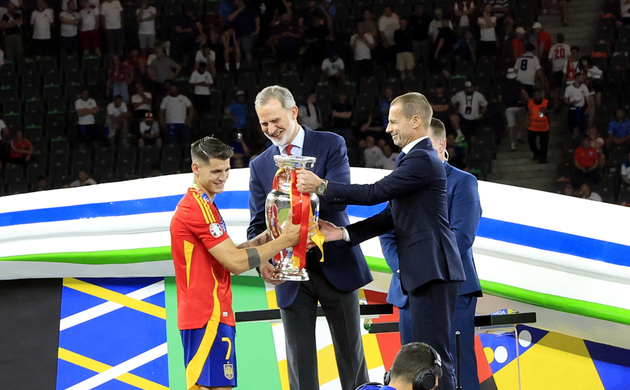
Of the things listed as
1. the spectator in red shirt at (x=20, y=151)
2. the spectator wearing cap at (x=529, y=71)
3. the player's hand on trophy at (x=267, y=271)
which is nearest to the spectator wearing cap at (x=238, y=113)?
the spectator in red shirt at (x=20, y=151)

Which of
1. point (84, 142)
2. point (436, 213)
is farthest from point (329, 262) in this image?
point (84, 142)

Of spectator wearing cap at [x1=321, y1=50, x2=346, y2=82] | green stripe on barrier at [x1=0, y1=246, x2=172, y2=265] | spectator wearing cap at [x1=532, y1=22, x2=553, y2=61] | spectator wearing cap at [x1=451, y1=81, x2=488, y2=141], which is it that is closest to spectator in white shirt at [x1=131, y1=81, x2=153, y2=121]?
spectator wearing cap at [x1=321, y1=50, x2=346, y2=82]

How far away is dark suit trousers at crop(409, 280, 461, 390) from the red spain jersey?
815 mm

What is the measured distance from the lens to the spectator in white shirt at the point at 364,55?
37.1 ft

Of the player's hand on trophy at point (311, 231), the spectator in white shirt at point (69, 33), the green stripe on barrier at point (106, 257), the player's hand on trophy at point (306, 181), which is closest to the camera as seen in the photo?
the player's hand on trophy at point (306, 181)

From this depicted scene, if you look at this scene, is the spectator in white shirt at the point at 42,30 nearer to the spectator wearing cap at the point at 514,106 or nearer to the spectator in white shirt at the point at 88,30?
the spectator in white shirt at the point at 88,30

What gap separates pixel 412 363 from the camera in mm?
2721

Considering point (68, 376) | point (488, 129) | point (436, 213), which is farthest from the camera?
point (488, 129)

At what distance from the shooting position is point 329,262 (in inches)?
143

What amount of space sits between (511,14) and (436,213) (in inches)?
366

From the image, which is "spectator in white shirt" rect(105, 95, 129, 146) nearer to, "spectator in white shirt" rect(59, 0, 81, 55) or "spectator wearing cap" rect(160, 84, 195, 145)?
"spectator wearing cap" rect(160, 84, 195, 145)

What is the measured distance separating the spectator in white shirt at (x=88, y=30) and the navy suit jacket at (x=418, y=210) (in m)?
8.95

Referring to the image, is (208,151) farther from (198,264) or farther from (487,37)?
(487,37)

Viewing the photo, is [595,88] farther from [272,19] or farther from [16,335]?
[16,335]
